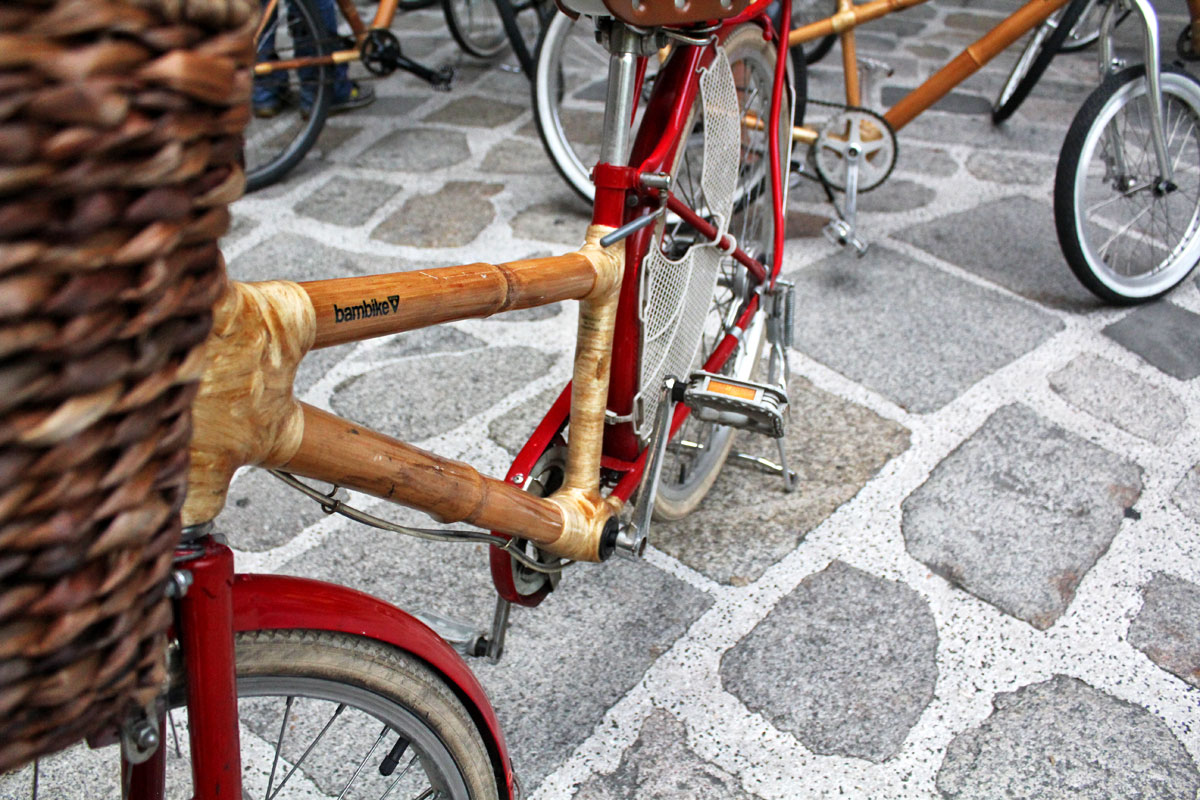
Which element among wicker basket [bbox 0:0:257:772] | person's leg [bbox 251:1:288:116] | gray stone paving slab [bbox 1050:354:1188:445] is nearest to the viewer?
wicker basket [bbox 0:0:257:772]

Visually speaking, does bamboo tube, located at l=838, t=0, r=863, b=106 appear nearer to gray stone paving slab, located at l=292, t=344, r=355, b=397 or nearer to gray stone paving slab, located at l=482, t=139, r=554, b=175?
gray stone paving slab, located at l=482, t=139, r=554, b=175

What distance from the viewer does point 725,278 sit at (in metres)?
2.04

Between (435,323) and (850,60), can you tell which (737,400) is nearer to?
(435,323)

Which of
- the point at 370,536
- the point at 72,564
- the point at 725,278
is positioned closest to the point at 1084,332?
the point at 725,278

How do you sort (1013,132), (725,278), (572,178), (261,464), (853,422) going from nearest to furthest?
(261,464) < (725,278) < (853,422) < (572,178) < (1013,132)

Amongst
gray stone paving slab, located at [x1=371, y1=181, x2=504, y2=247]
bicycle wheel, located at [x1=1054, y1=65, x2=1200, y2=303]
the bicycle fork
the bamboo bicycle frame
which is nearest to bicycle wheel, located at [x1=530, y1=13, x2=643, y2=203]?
gray stone paving slab, located at [x1=371, y1=181, x2=504, y2=247]

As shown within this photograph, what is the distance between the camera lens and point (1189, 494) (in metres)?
2.06

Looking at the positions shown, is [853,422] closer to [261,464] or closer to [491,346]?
[491,346]

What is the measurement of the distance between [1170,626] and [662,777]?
102cm

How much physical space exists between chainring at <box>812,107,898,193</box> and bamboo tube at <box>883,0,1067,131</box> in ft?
0.51

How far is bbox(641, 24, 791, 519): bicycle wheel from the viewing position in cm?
153

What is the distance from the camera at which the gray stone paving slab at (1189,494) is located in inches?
79.4

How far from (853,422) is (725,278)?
0.52m

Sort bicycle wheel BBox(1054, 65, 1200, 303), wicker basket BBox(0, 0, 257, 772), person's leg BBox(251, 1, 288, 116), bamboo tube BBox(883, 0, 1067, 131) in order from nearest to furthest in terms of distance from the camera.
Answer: wicker basket BBox(0, 0, 257, 772)
bicycle wheel BBox(1054, 65, 1200, 303)
bamboo tube BBox(883, 0, 1067, 131)
person's leg BBox(251, 1, 288, 116)
